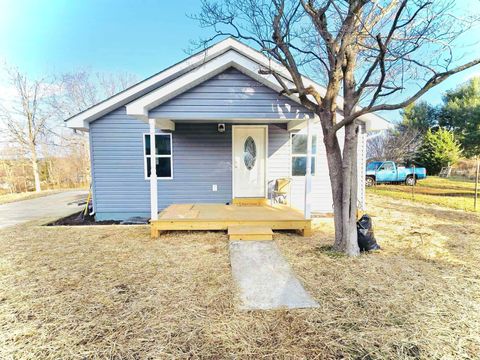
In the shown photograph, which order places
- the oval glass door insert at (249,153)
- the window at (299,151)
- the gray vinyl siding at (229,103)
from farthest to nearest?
the window at (299,151)
the oval glass door insert at (249,153)
the gray vinyl siding at (229,103)

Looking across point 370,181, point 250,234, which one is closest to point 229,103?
point 250,234

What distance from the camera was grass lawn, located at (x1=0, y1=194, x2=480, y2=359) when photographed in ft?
6.65

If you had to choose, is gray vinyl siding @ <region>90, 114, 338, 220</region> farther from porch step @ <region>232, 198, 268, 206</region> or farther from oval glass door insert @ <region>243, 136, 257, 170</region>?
oval glass door insert @ <region>243, 136, 257, 170</region>

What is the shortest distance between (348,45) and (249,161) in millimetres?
3886

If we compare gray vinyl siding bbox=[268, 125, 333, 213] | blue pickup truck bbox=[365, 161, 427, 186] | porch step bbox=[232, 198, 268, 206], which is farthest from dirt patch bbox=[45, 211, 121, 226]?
blue pickup truck bbox=[365, 161, 427, 186]

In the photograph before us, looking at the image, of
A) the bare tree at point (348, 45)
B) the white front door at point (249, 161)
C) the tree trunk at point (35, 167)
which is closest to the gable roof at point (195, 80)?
the bare tree at point (348, 45)

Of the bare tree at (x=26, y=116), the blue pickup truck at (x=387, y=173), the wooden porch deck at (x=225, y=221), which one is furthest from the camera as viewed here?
the bare tree at (x=26, y=116)

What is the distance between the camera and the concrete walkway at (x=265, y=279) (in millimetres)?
2705

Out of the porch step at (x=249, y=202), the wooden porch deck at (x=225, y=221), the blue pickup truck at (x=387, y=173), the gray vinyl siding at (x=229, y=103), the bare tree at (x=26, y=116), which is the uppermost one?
the bare tree at (x=26, y=116)

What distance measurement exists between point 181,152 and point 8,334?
5.18 m

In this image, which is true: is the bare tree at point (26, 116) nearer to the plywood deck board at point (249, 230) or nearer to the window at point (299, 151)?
the plywood deck board at point (249, 230)

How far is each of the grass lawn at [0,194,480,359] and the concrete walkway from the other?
13cm

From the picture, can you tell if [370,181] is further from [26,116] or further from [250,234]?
[26,116]

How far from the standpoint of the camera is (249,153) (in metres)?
6.96
